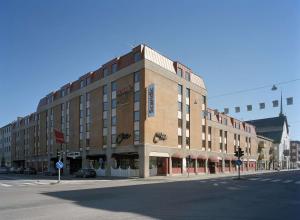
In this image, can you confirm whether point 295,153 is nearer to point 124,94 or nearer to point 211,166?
point 211,166

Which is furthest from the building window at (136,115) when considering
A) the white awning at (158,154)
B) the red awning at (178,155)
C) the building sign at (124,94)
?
the red awning at (178,155)

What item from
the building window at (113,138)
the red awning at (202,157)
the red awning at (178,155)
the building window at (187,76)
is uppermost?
the building window at (187,76)

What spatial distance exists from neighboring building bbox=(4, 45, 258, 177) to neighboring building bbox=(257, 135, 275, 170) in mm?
29989

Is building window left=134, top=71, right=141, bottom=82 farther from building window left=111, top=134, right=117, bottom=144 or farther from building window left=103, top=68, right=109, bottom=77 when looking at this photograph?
building window left=111, top=134, right=117, bottom=144

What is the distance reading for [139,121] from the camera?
4984cm

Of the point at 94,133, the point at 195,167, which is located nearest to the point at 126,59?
the point at 94,133

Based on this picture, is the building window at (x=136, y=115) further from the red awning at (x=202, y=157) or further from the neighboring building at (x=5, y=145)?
the neighboring building at (x=5, y=145)

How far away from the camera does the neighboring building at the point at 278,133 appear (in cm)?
13262

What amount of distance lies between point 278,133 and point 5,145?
9999 centimetres

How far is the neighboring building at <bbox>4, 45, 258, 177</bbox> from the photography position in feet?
164

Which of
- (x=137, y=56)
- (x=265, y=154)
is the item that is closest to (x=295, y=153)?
(x=265, y=154)

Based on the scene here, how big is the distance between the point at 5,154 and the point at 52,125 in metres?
59.2

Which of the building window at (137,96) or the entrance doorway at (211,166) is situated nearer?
the building window at (137,96)

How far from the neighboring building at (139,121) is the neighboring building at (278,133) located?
6196 cm
